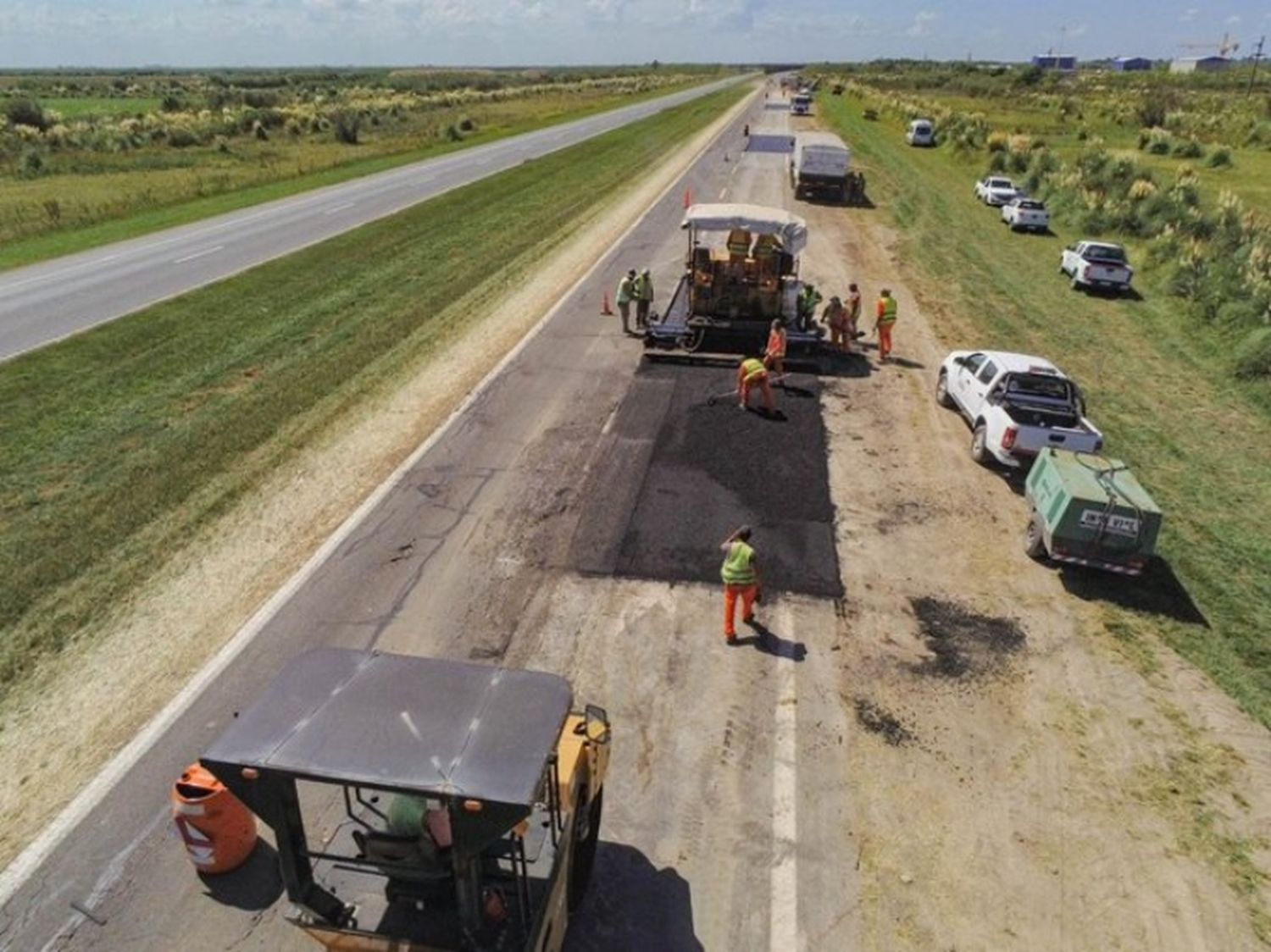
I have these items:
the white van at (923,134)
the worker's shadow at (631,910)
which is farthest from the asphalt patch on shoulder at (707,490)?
the white van at (923,134)

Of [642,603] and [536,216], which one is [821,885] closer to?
[642,603]

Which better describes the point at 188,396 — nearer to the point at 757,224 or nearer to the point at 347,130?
the point at 757,224

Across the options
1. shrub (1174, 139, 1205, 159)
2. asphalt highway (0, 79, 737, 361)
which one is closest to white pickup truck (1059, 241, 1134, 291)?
asphalt highway (0, 79, 737, 361)

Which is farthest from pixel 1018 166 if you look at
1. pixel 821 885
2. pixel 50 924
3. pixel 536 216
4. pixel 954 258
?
pixel 50 924

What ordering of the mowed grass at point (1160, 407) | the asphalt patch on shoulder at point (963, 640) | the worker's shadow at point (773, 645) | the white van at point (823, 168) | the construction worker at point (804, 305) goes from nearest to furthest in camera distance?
the asphalt patch on shoulder at point (963, 640) → the worker's shadow at point (773, 645) → the mowed grass at point (1160, 407) → the construction worker at point (804, 305) → the white van at point (823, 168)

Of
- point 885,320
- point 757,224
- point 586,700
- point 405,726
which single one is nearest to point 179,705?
point 586,700

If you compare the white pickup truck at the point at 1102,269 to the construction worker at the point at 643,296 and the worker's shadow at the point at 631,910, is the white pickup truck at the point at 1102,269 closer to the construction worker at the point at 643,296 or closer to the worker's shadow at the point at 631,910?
the construction worker at the point at 643,296
